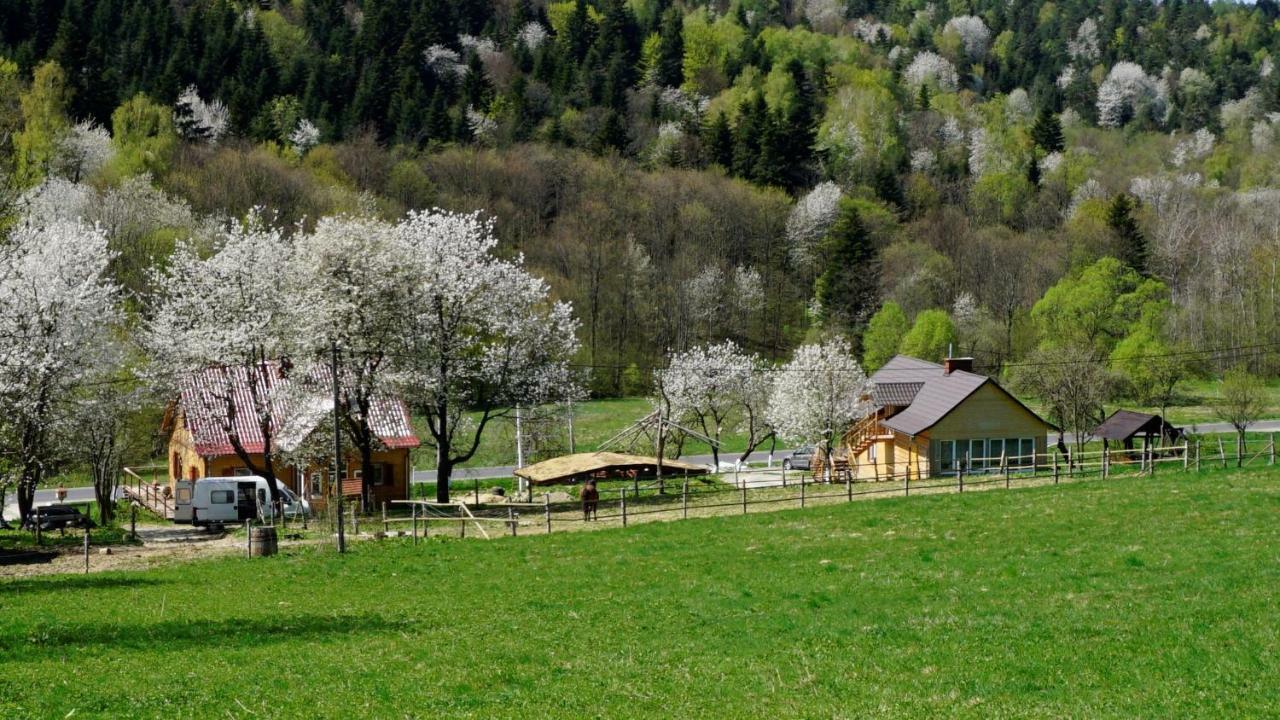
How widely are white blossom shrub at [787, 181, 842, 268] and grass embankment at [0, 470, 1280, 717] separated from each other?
293 feet

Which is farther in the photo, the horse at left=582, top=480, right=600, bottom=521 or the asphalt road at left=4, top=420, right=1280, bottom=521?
the asphalt road at left=4, top=420, right=1280, bottom=521

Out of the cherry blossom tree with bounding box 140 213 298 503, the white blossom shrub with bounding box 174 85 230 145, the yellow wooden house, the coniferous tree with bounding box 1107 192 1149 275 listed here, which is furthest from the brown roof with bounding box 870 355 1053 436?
the white blossom shrub with bounding box 174 85 230 145

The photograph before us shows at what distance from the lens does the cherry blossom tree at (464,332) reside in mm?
43875

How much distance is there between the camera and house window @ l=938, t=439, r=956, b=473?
51219 mm

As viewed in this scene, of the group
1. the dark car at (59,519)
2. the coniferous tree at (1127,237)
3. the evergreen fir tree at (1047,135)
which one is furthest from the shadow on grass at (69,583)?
the evergreen fir tree at (1047,135)

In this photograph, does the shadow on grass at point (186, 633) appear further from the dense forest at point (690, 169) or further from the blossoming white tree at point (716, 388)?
the blossoming white tree at point (716, 388)

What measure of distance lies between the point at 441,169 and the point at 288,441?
282 feet

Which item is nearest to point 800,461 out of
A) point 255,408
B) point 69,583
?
point 255,408

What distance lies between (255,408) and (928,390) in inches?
1148

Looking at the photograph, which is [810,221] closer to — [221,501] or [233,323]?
[233,323]

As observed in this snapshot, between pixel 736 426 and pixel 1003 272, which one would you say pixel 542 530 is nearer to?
pixel 736 426

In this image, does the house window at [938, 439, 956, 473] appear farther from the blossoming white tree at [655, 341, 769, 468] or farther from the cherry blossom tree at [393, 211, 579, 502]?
the blossoming white tree at [655, 341, 769, 468]

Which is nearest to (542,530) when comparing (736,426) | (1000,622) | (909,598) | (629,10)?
(909,598)

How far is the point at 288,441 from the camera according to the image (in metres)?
44.2
